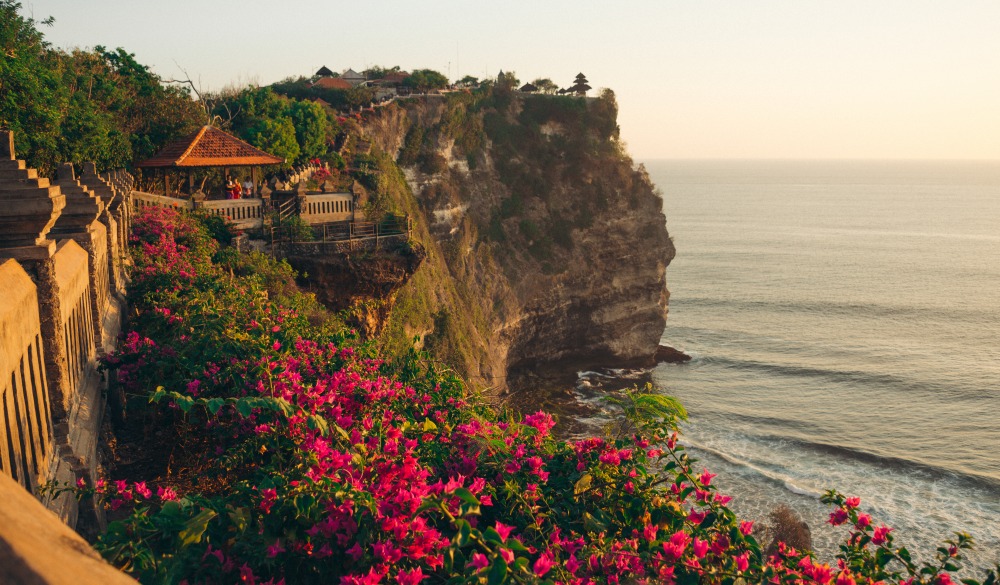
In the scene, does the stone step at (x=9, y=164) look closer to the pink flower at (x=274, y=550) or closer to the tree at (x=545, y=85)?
the pink flower at (x=274, y=550)

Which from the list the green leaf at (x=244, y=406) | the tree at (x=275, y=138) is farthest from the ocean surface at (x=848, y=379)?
the green leaf at (x=244, y=406)

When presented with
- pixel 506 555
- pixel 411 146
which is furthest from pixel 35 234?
pixel 411 146

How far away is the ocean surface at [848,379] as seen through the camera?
3453 centimetres

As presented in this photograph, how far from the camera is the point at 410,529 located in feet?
Answer: 17.3

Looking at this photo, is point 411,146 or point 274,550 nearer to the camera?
point 274,550

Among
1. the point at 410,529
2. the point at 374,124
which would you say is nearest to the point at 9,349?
the point at 410,529

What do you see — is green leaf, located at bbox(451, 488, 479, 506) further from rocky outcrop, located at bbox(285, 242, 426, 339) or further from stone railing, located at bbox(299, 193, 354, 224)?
stone railing, located at bbox(299, 193, 354, 224)

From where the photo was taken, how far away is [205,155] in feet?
93.6

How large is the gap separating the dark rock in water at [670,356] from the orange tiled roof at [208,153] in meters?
36.0

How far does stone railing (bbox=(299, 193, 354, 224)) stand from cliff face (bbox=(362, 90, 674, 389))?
1370 centimetres

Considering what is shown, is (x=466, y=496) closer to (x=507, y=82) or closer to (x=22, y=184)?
(x=22, y=184)

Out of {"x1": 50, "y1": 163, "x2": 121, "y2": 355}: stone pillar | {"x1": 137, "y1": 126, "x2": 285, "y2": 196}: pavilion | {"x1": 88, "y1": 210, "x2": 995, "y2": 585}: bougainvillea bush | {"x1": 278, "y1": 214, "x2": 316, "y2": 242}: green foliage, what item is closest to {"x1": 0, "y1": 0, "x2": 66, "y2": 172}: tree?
{"x1": 137, "y1": 126, "x2": 285, "y2": 196}: pavilion

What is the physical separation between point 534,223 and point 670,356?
47.9 feet

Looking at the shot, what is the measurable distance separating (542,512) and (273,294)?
17.5 metres
